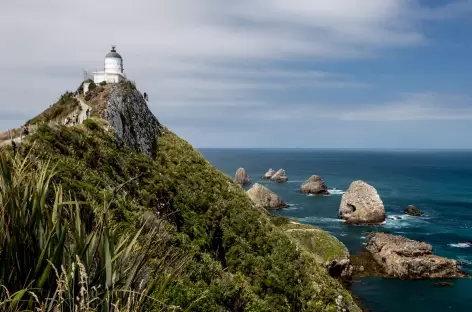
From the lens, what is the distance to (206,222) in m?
31.6

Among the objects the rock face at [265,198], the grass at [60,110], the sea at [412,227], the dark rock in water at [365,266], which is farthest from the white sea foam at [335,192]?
the grass at [60,110]

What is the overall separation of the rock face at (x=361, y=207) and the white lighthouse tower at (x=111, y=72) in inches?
2469

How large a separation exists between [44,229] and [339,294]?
30.5 meters

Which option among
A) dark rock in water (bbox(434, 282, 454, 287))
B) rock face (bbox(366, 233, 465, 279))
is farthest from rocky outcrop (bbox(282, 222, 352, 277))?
dark rock in water (bbox(434, 282, 454, 287))

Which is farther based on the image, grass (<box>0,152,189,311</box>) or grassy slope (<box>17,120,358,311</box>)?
grassy slope (<box>17,120,358,311</box>)

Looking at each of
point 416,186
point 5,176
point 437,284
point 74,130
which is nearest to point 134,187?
point 74,130

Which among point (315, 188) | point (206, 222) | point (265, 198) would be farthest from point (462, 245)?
point (315, 188)

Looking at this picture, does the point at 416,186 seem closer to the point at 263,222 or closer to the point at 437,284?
the point at 437,284

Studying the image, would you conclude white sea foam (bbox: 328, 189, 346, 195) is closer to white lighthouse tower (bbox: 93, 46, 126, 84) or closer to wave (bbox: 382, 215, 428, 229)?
wave (bbox: 382, 215, 428, 229)

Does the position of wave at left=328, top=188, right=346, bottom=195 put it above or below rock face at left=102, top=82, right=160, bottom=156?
below

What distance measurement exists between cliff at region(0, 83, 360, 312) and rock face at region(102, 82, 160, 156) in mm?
150

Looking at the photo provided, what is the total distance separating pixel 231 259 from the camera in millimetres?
29609

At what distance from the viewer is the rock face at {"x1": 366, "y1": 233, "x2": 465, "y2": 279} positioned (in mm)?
57000

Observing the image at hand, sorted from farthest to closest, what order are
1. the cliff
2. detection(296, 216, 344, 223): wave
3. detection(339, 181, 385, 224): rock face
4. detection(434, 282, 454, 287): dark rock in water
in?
detection(296, 216, 344, 223): wave, detection(339, 181, 385, 224): rock face, detection(434, 282, 454, 287): dark rock in water, the cliff
